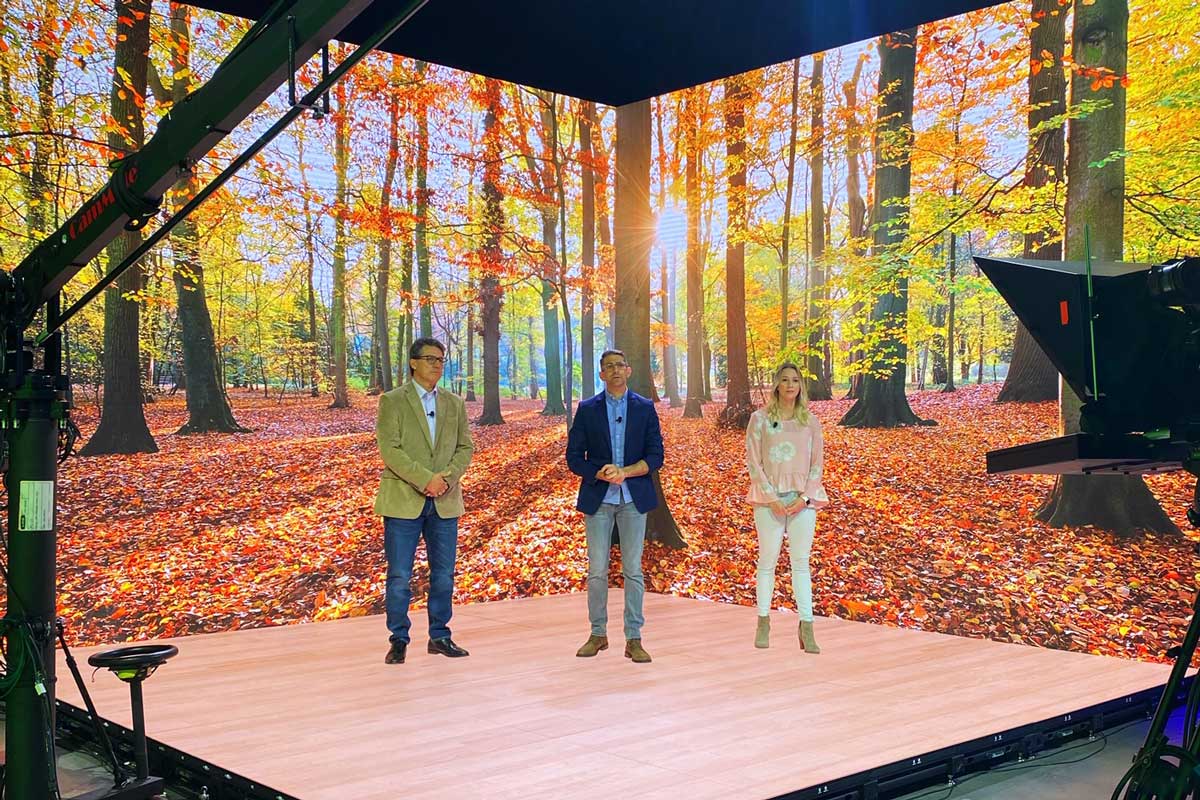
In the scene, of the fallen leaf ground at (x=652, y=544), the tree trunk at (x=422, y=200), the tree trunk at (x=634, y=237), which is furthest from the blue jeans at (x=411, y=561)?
the tree trunk at (x=634, y=237)

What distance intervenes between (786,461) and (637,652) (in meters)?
1.25

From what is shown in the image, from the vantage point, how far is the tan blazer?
4.81 metres

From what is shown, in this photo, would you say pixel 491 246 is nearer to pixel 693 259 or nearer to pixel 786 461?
pixel 693 259

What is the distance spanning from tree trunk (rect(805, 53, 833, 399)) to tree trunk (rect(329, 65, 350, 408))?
10.8 feet

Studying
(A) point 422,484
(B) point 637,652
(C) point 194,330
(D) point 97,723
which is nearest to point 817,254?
(B) point 637,652

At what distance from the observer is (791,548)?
506 cm

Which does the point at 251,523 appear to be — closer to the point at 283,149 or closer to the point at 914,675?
the point at 283,149

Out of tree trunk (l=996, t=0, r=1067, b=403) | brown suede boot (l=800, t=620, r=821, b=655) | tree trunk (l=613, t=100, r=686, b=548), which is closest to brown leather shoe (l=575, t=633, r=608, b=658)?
brown suede boot (l=800, t=620, r=821, b=655)

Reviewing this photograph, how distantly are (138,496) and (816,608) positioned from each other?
431 cm

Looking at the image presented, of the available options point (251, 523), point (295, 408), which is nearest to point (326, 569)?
point (251, 523)

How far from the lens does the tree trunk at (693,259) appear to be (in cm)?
755

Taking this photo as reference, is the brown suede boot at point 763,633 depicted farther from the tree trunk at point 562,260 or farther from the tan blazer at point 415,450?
the tree trunk at point 562,260

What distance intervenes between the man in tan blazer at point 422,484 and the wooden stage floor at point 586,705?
0.28 metres

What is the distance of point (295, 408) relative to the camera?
6.55m
